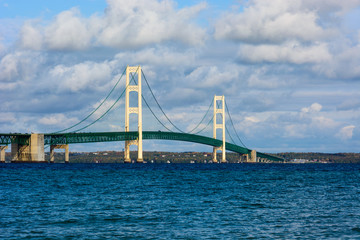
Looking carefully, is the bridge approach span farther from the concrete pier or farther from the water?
the water

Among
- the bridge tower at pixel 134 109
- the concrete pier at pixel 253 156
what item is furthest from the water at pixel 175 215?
the concrete pier at pixel 253 156

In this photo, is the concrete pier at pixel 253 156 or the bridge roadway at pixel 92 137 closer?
the bridge roadway at pixel 92 137

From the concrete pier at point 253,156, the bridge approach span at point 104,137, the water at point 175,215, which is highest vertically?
the bridge approach span at point 104,137

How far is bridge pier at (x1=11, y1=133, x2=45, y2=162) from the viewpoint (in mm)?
110375

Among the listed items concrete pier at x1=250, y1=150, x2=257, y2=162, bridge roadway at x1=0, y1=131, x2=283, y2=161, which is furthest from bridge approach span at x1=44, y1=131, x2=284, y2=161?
concrete pier at x1=250, y1=150, x2=257, y2=162

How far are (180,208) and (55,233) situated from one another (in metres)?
8.56

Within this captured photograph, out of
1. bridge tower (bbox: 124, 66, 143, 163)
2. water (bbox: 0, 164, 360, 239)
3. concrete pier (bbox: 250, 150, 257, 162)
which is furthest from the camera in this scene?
concrete pier (bbox: 250, 150, 257, 162)

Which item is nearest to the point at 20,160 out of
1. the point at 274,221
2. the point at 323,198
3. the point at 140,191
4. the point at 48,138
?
the point at 48,138

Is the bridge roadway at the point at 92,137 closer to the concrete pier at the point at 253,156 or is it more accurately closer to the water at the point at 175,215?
the concrete pier at the point at 253,156

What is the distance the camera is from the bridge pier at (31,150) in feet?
362

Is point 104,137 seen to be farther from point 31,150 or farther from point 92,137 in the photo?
point 31,150

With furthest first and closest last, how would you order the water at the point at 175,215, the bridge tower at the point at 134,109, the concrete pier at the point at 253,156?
the concrete pier at the point at 253,156, the bridge tower at the point at 134,109, the water at the point at 175,215

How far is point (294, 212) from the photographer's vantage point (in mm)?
25062

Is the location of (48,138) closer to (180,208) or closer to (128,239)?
(180,208)
